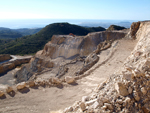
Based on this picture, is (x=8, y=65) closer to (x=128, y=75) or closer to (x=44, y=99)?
(x=44, y=99)

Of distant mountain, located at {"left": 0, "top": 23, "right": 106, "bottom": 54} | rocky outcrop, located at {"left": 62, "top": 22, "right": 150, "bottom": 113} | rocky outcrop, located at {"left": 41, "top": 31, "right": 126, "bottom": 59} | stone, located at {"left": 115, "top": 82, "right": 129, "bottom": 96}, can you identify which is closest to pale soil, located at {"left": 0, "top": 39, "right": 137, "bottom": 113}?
rocky outcrop, located at {"left": 62, "top": 22, "right": 150, "bottom": 113}

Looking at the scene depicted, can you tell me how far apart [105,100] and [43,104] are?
2758 millimetres

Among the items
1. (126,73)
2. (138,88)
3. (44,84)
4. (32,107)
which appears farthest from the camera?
(44,84)

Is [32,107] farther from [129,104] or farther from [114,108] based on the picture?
[129,104]

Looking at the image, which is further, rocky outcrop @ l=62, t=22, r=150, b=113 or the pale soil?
the pale soil

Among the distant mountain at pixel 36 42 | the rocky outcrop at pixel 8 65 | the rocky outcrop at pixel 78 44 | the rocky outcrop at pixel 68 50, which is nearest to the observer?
the rocky outcrop at pixel 68 50

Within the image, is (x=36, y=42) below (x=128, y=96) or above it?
below

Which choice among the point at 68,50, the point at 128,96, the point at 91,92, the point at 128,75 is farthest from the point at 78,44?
the point at 128,96

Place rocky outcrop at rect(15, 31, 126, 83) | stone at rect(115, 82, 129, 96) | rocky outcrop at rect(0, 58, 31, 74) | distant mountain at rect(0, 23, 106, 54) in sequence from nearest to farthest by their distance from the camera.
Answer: stone at rect(115, 82, 129, 96)
rocky outcrop at rect(15, 31, 126, 83)
rocky outcrop at rect(0, 58, 31, 74)
distant mountain at rect(0, 23, 106, 54)

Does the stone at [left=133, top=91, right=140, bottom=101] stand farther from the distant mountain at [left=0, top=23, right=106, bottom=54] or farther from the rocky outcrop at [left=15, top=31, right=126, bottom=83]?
the distant mountain at [left=0, top=23, right=106, bottom=54]

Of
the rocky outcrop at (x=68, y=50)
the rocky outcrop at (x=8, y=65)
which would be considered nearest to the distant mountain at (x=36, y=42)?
the rocky outcrop at (x=8, y=65)

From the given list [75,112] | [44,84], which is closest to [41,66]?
[44,84]

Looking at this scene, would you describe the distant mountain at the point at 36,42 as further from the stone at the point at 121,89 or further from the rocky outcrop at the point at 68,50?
the stone at the point at 121,89

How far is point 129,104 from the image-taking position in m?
2.92
